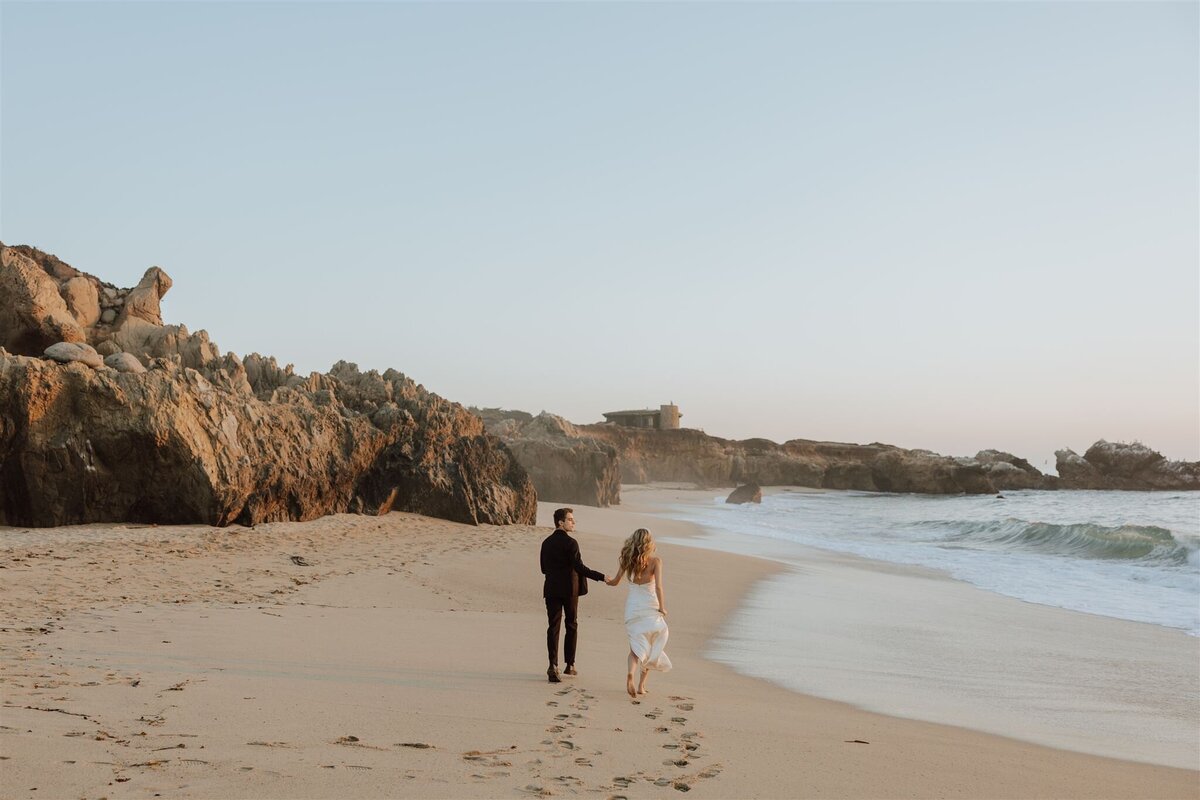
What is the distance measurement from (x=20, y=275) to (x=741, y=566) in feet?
41.0

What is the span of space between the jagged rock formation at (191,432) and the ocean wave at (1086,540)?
12.7m

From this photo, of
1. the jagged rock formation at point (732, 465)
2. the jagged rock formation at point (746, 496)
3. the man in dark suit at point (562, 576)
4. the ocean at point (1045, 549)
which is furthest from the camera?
the jagged rock formation at point (732, 465)

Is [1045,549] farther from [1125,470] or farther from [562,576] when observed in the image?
[1125,470]

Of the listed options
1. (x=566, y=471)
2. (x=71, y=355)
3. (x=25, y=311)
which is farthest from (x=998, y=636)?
(x=566, y=471)

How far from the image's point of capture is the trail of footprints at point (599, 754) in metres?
3.82

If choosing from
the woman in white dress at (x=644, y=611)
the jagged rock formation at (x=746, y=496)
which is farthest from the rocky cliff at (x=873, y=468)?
the woman in white dress at (x=644, y=611)

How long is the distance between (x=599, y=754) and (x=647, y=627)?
5.82ft

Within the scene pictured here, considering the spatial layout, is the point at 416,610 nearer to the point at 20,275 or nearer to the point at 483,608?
the point at 483,608

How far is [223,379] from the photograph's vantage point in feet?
47.1

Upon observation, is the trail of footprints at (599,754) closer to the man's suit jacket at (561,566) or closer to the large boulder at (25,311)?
the man's suit jacket at (561,566)

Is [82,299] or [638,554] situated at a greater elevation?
[82,299]

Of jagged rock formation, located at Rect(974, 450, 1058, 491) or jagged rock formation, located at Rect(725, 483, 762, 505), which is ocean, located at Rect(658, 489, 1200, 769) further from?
jagged rock formation, located at Rect(974, 450, 1058, 491)

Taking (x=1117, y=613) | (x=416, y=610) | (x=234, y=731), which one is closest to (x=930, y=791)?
(x=234, y=731)

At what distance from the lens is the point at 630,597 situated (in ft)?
20.5
